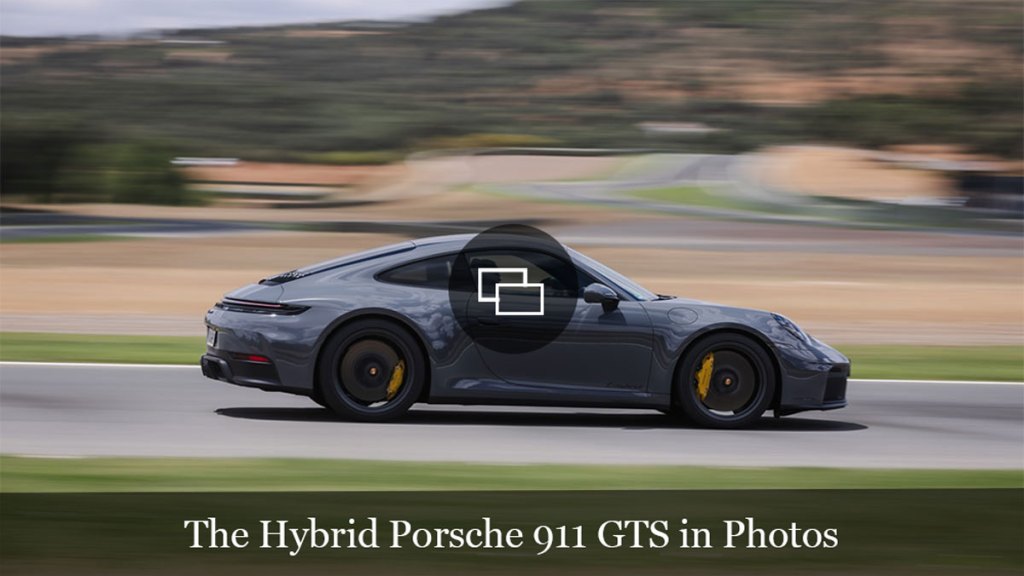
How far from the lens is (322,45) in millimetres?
47812

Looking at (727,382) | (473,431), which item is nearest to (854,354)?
(727,382)

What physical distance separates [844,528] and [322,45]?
4484cm

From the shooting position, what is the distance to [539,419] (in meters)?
8.11

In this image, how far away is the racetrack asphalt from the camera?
6.79 meters

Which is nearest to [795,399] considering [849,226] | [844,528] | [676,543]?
[844,528]

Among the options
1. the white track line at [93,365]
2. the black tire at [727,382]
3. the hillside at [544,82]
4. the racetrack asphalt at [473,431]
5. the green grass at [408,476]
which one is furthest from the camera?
the hillside at [544,82]

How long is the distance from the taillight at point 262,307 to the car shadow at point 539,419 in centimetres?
77

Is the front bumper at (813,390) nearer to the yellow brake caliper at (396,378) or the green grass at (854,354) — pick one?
the yellow brake caliper at (396,378)

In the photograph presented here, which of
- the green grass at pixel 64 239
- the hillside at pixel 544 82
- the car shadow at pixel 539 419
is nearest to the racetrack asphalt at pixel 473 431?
the car shadow at pixel 539 419

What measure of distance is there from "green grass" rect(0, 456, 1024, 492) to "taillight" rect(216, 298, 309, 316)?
111 cm

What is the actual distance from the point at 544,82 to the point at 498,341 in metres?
40.2

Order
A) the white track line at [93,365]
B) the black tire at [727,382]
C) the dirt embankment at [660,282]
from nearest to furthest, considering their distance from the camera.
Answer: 1. the black tire at [727,382]
2. the white track line at [93,365]
3. the dirt embankment at [660,282]

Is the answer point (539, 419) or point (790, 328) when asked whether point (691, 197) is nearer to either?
point (539, 419)

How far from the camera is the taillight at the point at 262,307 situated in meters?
7.27
